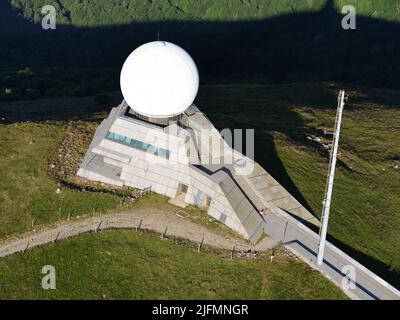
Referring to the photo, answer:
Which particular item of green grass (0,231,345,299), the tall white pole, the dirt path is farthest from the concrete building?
the tall white pole

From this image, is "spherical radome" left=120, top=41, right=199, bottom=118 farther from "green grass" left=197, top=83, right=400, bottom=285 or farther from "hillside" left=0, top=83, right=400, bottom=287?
"green grass" left=197, top=83, right=400, bottom=285

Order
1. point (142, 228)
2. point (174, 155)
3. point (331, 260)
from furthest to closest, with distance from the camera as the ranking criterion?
point (174, 155) → point (142, 228) → point (331, 260)

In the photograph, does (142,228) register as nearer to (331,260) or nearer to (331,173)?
(331,260)

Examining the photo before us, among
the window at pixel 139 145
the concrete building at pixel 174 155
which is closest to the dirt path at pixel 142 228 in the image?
the concrete building at pixel 174 155

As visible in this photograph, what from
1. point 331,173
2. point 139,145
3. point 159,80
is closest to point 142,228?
point 139,145

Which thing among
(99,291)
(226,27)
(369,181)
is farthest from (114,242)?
(226,27)

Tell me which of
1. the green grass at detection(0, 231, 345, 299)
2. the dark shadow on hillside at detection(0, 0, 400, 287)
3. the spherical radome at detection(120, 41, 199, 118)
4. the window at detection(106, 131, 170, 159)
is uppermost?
the dark shadow on hillside at detection(0, 0, 400, 287)

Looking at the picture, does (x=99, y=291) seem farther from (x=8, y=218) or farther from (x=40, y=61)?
(x=40, y=61)
